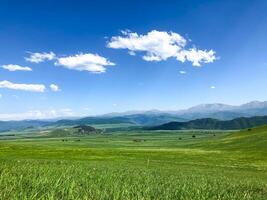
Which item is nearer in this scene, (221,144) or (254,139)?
(254,139)

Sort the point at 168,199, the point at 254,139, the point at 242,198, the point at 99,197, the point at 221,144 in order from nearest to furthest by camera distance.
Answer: the point at 99,197 → the point at 168,199 → the point at 242,198 → the point at 254,139 → the point at 221,144

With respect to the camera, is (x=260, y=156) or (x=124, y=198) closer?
(x=124, y=198)

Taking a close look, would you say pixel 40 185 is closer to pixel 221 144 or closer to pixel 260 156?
pixel 260 156

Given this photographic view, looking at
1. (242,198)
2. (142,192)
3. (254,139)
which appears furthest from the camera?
(254,139)

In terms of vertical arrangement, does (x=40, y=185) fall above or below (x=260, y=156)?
above

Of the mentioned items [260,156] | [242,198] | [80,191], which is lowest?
[260,156]

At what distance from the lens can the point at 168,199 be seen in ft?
53.8

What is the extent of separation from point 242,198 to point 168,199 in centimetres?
528

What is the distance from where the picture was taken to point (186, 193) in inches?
741

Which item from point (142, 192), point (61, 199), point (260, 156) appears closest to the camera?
point (61, 199)

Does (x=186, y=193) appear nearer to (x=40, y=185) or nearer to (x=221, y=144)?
(x=40, y=185)

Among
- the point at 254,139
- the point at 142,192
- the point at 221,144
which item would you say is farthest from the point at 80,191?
the point at 221,144

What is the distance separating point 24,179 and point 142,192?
583 cm

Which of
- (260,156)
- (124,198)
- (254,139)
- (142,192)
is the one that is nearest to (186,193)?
(142,192)
